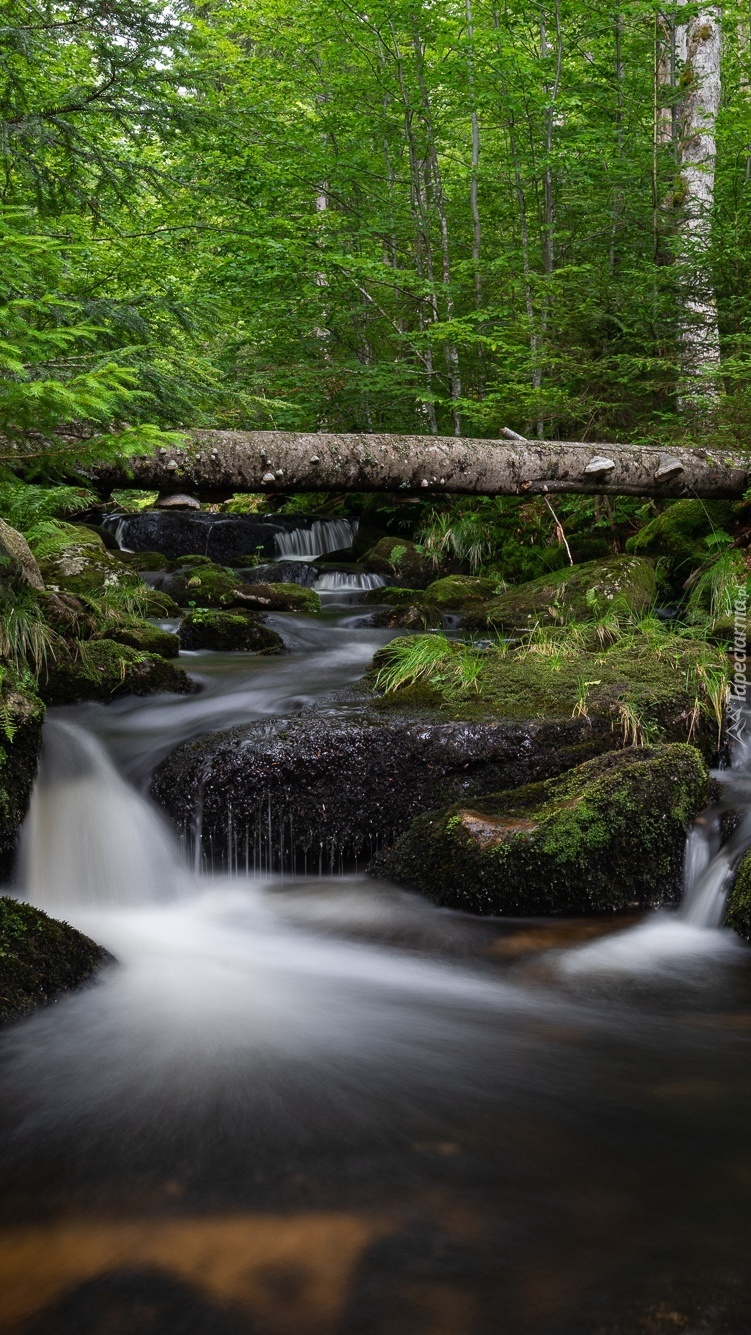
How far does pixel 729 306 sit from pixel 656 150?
6.82 ft

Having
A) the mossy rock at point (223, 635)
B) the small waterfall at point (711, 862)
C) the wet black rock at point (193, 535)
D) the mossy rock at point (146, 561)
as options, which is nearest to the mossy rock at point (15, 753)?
the mossy rock at point (223, 635)

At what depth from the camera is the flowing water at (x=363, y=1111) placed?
2.18 meters

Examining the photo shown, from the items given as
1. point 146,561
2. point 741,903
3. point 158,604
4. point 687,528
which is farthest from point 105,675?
point 687,528

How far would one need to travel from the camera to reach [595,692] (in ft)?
19.2

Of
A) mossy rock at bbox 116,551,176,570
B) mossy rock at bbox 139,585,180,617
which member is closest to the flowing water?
mossy rock at bbox 139,585,180,617

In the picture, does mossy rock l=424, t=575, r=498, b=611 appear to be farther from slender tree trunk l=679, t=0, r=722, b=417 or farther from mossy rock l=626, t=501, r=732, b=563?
slender tree trunk l=679, t=0, r=722, b=417

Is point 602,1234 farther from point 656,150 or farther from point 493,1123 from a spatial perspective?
point 656,150

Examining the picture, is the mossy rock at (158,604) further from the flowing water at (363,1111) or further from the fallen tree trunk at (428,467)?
the flowing water at (363,1111)

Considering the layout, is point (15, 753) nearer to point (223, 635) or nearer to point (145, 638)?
point (145, 638)

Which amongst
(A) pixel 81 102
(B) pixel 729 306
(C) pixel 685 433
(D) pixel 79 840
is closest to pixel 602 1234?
(D) pixel 79 840

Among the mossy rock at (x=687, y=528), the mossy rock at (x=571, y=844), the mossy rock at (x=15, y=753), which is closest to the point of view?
the mossy rock at (x=571, y=844)

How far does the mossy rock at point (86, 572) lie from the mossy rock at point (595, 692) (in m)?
3.52

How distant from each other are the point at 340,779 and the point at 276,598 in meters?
5.56

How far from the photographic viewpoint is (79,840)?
17.2ft
